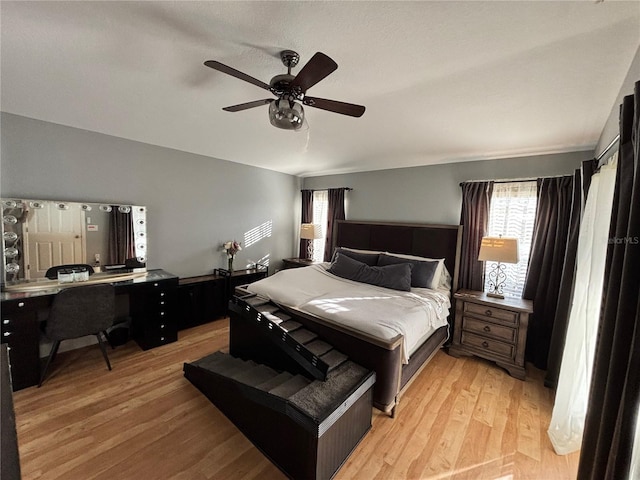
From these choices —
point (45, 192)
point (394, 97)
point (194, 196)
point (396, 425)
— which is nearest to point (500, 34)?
point (394, 97)

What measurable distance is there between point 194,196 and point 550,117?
157 inches

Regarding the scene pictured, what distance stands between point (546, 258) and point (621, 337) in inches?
96.3

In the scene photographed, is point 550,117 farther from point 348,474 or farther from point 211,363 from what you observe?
point 211,363

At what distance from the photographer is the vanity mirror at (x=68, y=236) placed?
2430 millimetres

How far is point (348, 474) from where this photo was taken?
5.19 feet

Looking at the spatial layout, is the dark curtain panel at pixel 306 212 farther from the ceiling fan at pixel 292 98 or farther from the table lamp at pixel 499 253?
the ceiling fan at pixel 292 98

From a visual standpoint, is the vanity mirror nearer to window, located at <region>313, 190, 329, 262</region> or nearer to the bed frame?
the bed frame

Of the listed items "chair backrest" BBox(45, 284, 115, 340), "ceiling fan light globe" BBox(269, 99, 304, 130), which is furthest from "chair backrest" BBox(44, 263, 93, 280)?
"ceiling fan light globe" BBox(269, 99, 304, 130)

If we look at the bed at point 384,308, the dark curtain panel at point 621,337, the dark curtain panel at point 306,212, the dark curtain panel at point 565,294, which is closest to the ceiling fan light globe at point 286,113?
the dark curtain panel at point 621,337

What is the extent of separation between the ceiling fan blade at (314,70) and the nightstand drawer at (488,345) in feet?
9.65

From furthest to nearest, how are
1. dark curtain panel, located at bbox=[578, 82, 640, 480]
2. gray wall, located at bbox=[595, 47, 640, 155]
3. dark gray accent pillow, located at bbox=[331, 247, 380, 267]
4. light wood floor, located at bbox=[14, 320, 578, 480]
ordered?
dark gray accent pillow, located at bbox=[331, 247, 380, 267]
light wood floor, located at bbox=[14, 320, 578, 480]
gray wall, located at bbox=[595, 47, 640, 155]
dark curtain panel, located at bbox=[578, 82, 640, 480]

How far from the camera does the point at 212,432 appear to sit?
6.07 feet

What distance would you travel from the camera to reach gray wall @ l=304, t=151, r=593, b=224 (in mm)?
2831

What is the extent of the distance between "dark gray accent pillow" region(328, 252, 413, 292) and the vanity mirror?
254 centimetres
